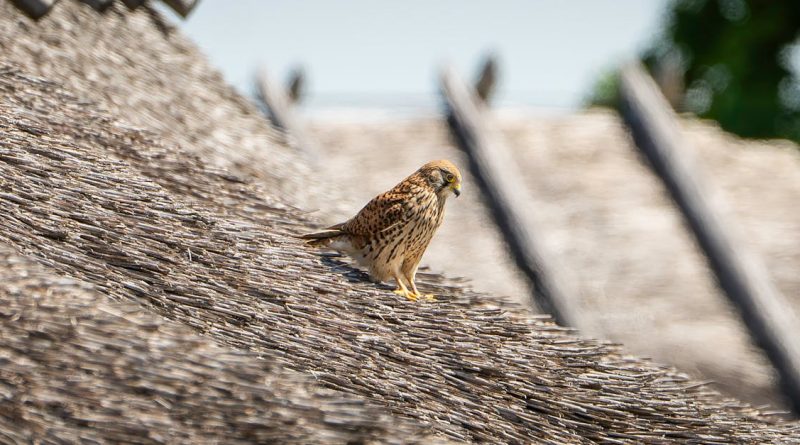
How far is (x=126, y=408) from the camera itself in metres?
2.62

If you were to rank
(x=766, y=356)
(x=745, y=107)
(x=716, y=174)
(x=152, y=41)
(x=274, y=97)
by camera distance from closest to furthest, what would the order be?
(x=152, y=41), (x=766, y=356), (x=274, y=97), (x=716, y=174), (x=745, y=107)

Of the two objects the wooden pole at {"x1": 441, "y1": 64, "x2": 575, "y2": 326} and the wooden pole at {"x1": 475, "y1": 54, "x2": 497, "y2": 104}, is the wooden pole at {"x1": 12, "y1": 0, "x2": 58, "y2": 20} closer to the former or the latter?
the wooden pole at {"x1": 441, "y1": 64, "x2": 575, "y2": 326}

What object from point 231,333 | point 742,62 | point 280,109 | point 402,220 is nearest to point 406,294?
point 402,220

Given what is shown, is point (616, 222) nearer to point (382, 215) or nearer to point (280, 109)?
point (280, 109)

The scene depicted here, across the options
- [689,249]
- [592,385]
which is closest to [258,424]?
[592,385]

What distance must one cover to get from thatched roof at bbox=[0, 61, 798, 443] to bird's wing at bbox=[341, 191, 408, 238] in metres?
0.18

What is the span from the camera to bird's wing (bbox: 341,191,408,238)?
12.0 ft

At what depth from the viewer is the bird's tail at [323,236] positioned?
387 cm

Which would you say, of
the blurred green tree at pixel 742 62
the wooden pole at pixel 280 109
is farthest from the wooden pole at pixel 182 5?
the blurred green tree at pixel 742 62

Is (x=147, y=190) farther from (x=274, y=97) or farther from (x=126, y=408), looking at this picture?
(x=274, y=97)

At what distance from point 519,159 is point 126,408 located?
24.2ft

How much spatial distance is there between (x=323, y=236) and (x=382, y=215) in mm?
299

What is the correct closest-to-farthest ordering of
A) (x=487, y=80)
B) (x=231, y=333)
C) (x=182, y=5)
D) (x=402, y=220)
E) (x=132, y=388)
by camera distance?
(x=132, y=388)
(x=231, y=333)
(x=402, y=220)
(x=182, y=5)
(x=487, y=80)

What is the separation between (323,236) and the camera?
153 inches
